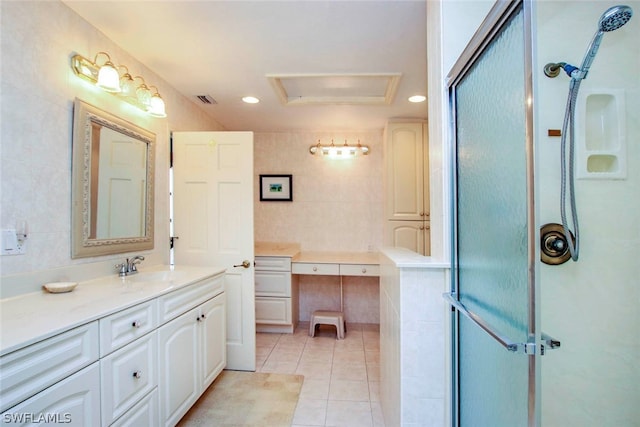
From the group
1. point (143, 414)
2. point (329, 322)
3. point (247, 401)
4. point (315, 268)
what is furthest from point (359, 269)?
point (143, 414)

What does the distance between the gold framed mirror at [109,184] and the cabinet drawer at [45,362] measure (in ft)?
2.18

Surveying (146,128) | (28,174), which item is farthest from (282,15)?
(28,174)

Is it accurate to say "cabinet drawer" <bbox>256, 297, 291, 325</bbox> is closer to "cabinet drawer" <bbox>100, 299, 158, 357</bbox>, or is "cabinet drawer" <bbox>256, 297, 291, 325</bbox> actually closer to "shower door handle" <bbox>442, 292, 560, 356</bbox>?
"cabinet drawer" <bbox>100, 299, 158, 357</bbox>

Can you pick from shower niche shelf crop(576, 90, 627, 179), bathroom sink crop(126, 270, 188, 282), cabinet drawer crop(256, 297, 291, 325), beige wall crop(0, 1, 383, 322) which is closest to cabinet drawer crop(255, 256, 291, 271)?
cabinet drawer crop(256, 297, 291, 325)

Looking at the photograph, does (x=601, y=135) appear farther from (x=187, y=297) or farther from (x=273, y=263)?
(x=273, y=263)

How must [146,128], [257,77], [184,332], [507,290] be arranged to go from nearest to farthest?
[507,290] → [184,332] → [146,128] → [257,77]

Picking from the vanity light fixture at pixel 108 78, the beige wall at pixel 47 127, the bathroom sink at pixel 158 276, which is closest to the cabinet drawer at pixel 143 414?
the bathroom sink at pixel 158 276

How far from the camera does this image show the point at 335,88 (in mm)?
2424

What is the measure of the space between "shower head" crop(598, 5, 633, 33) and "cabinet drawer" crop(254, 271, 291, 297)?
273 cm

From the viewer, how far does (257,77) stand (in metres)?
2.20

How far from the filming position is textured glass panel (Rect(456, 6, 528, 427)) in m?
0.79

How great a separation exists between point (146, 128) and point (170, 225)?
29.3 inches

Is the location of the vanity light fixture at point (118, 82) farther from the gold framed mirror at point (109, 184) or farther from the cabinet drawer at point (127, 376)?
the cabinet drawer at point (127, 376)

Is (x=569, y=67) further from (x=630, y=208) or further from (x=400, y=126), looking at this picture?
(x=400, y=126)
